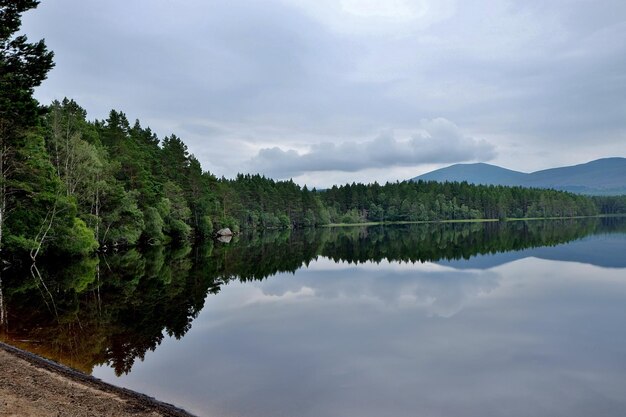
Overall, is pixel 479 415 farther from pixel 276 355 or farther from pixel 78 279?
pixel 78 279

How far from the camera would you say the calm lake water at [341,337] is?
12547 millimetres

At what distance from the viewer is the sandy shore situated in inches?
371

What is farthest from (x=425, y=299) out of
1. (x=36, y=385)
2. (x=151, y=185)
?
(x=151, y=185)

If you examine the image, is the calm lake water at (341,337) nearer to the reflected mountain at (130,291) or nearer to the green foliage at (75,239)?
the reflected mountain at (130,291)

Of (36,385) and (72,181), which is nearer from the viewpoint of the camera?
(36,385)

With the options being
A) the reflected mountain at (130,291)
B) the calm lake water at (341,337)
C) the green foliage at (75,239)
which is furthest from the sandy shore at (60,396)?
the green foliage at (75,239)

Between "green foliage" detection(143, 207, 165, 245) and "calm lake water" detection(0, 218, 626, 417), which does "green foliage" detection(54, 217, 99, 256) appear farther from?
"green foliage" detection(143, 207, 165, 245)

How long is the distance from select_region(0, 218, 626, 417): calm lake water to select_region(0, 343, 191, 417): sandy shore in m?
1.53

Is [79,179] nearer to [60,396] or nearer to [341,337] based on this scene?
[341,337]

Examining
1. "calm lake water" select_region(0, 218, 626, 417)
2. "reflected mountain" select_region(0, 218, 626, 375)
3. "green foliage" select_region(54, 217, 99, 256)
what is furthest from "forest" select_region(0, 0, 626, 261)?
"calm lake water" select_region(0, 218, 626, 417)

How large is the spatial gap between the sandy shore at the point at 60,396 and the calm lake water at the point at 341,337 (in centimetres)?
153

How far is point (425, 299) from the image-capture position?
2680 centimetres

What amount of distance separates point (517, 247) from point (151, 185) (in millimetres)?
50667

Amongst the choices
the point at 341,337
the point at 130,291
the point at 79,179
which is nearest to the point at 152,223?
the point at 79,179
